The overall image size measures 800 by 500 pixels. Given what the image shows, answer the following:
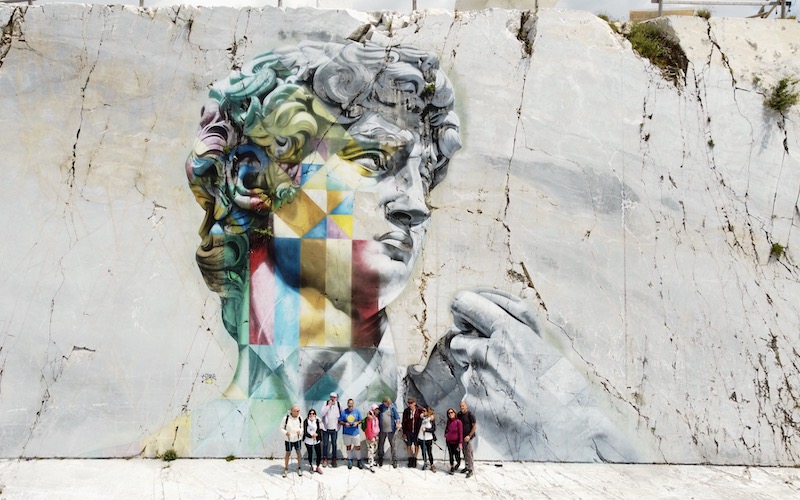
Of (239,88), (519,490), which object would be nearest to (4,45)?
(239,88)

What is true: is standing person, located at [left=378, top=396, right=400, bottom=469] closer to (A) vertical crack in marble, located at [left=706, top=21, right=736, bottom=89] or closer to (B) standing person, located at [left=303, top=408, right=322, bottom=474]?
(B) standing person, located at [left=303, top=408, right=322, bottom=474]

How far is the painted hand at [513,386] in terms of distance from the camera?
21.5 ft

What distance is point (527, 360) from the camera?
21.7 ft

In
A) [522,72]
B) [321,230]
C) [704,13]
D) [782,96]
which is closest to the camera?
[321,230]

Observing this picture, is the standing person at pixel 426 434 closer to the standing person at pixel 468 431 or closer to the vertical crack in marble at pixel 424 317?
the standing person at pixel 468 431

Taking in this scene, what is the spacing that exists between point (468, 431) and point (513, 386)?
0.75 metres

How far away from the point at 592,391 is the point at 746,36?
439 cm

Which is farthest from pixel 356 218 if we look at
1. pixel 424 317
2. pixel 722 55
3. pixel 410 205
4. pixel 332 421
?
pixel 722 55

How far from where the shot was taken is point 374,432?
6238 millimetres

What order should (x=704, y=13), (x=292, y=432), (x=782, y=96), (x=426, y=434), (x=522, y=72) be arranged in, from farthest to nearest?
1. (x=704, y=13)
2. (x=782, y=96)
3. (x=522, y=72)
4. (x=426, y=434)
5. (x=292, y=432)

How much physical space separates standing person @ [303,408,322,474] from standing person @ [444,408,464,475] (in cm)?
126

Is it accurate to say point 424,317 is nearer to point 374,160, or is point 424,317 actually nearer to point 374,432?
point 374,432

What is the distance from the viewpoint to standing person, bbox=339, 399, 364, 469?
620cm

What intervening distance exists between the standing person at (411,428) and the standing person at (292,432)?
105 centimetres
